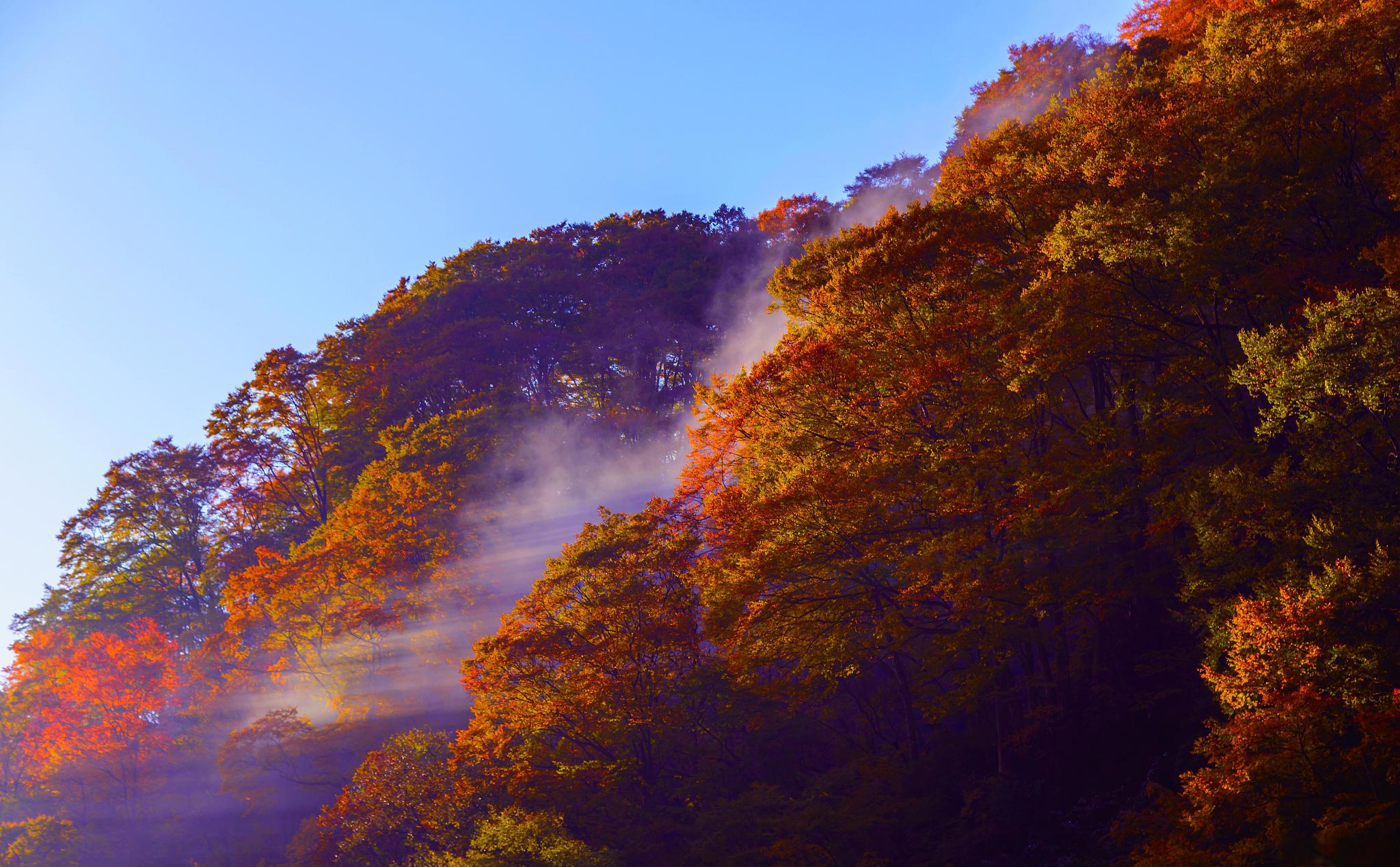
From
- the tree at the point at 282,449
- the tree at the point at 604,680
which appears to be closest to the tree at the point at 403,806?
the tree at the point at 604,680

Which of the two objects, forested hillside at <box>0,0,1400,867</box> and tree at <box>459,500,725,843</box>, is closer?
forested hillside at <box>0,0,1400,867</box>

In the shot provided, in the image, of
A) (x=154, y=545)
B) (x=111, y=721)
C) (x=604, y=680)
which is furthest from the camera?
(x=154, y=545)

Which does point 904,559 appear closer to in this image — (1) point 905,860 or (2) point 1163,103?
(1) point 905,860

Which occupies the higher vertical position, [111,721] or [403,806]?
[111,721]

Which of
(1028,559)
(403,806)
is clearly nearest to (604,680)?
(403,806)

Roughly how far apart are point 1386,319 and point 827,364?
32.7 feet

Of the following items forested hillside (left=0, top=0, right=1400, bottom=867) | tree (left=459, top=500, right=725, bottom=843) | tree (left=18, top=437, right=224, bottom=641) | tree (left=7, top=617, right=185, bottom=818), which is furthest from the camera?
tree (left=18, top=437, right=224, bottom=641)

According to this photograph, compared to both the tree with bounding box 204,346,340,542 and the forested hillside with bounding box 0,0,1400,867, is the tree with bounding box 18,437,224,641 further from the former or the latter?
the forested hillside with bounding box 0,0,1400,867

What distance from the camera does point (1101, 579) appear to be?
16734 mm

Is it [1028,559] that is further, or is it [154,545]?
[154,545]

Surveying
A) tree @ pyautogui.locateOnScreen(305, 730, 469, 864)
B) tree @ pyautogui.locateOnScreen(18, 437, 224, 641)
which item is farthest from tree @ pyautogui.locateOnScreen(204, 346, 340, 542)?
tree @ pyautogui.locateOnScreen(305, 730, 469, 864)

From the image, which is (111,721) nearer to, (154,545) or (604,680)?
(154,545)

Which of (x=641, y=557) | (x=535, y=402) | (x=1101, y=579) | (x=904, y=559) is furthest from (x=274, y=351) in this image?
(x=1101, y=579)

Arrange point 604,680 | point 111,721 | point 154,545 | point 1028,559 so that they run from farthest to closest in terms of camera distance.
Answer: point 154,545 → point 111,721 → point 604,680 → point 1028,559
